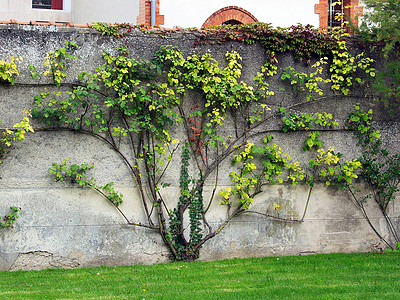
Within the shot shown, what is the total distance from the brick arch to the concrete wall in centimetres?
503

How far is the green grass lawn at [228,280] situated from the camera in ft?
13.9

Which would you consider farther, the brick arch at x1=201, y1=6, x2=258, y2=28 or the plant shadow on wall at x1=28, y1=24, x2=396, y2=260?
the brick arch at x1=201, y1=6, x2=258, y2=28

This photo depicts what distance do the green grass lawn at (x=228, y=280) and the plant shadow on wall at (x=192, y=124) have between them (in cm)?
56

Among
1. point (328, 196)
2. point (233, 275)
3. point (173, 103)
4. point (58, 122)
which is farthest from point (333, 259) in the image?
point (58, 122)

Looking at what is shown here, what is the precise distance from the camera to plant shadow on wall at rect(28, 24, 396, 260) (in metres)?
5.26

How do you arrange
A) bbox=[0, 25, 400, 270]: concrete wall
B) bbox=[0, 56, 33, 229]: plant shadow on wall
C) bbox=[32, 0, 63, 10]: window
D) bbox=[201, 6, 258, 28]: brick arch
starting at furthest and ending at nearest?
bbox=[32, 0, 63, 10]: window, bbox=[201, 6, 258, 28]: brick arch, bbox=[0, 25, 400, 270]: concrete wall, bbox=[0, 56, 33, 229]: plant shadow on wall

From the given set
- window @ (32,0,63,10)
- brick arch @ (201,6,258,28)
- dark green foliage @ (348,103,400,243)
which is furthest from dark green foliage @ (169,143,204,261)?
window @ (32,0,63,10)

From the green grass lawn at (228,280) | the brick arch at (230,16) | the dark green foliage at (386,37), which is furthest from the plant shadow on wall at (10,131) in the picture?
the brick arch at (230,16)

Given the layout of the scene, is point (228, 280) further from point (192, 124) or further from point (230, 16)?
point (230, 16)

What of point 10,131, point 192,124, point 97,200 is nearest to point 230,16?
point 192,124

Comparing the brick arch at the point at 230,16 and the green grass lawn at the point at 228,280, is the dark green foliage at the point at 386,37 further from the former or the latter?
the brick arch at the point at 230,16

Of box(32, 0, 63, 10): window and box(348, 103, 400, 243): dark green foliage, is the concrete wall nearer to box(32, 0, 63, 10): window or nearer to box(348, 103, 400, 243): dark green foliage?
box(348, 103, 400, 243): dark green foliage

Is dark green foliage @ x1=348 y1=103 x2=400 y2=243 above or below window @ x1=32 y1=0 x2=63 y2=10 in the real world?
below

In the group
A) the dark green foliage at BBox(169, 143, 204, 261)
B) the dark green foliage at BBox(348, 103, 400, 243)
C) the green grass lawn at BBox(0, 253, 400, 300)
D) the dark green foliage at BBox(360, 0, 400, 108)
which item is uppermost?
the dark green foliage at BBox(360, 0, 400, 108)
